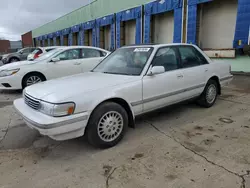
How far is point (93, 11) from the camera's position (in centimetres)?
2052

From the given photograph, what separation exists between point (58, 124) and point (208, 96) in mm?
3497

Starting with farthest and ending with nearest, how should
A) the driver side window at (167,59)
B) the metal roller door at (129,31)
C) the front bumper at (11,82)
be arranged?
the metal roller door at (129,31)
the front bumper at (11,82)
the driver side window at (167,59)

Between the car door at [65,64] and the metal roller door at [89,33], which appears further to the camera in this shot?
the metal roller door at [89,33]

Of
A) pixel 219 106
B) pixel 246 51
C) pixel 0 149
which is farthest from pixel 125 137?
pixel 246 51

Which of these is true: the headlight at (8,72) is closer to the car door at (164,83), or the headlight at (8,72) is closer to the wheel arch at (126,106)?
the wheel arch at (126,106)

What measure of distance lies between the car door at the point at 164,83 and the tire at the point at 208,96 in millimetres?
856

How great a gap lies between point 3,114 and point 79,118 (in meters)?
3.03

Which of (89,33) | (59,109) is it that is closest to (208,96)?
(59,109)

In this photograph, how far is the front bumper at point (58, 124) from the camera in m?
2.55

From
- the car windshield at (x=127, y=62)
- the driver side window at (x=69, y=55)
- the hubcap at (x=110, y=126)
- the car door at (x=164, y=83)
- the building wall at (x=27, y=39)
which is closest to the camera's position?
the hubcap at (x=110, y=126)

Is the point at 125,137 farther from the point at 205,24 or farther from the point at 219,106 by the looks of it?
the point at 205,24

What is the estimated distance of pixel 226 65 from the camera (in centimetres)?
513

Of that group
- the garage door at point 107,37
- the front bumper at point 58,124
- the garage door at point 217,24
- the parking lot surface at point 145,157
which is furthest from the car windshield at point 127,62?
the garage door at point 107,37

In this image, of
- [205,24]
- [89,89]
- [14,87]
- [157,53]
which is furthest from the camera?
[205,24]
